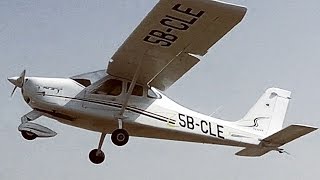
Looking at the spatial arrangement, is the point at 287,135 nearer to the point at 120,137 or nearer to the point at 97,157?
the point at 120,137

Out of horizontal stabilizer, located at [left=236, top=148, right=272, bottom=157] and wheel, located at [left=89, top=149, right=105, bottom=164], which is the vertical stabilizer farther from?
wheel, located at [left=89, top=149, right=105, bottom=164]

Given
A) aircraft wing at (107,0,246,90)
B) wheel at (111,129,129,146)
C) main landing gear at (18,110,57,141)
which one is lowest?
main landing gear at (18,110,57,141)

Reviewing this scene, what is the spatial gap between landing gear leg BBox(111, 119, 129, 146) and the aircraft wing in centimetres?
135

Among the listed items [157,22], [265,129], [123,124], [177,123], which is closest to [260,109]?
[265,129]

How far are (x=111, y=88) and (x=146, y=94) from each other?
94cm

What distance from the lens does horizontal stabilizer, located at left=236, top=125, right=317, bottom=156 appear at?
53.3ft

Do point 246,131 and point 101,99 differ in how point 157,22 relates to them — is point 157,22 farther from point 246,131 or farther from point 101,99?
point 246,131

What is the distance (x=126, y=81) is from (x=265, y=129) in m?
5.12

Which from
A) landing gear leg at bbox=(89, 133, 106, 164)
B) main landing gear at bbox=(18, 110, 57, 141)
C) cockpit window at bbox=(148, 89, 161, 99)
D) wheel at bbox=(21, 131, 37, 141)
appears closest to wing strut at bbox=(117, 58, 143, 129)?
cockpit window at bbox=(148, 89, 161, 99)

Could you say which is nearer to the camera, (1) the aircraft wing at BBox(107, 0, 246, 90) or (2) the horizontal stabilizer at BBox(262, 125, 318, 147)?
(1) the aircraft wing at BBox(107, 0, 246, 90)

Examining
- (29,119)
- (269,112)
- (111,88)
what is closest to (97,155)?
(111,88)

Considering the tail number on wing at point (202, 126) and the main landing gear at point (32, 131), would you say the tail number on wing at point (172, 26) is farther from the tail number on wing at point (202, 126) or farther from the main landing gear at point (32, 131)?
the main landing gear at point (32, 131)

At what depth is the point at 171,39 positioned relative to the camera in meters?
14.9

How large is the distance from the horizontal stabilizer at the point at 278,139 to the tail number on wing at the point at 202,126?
1345 mm
